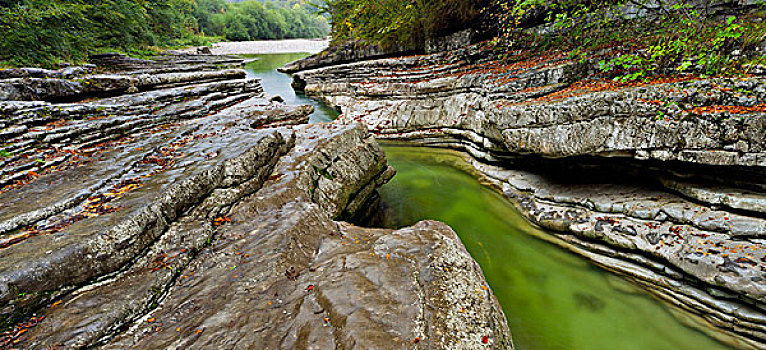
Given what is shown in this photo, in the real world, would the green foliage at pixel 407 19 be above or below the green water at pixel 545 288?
above

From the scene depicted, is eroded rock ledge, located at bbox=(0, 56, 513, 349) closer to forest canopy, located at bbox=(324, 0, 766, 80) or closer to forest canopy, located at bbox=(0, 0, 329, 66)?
forest canopy, located at bbox=(324, 0, 766, 80)

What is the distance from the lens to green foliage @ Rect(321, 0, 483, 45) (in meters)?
12.0

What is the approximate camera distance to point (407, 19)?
1302 centimetres

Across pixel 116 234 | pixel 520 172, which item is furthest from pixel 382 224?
pixel 116 234

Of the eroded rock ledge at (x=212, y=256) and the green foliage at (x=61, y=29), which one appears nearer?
the eroded rock ledge at (x=212, y=256)

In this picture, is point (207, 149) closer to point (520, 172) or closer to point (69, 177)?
point (69, 177)

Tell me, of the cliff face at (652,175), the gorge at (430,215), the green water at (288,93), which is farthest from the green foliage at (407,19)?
the cliff face at (652,175)

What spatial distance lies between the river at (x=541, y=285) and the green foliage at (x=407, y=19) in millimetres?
8195

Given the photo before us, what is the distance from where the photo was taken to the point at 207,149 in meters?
5.27

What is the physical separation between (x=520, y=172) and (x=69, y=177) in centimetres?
949

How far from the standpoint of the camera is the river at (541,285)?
407 cm

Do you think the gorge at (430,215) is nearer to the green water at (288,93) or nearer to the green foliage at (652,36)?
the green foliage at (652,36)

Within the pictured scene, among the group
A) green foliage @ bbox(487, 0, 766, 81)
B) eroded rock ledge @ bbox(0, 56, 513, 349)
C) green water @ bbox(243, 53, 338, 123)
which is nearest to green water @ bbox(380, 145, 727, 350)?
eroded rock ledge @ bbox(0, 56, 513, 349)

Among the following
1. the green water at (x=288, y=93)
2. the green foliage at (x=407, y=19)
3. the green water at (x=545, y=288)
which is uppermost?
the green foliage at (x=407, y=19)
